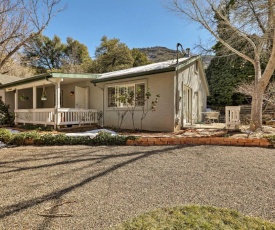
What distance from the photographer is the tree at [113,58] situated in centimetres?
2805

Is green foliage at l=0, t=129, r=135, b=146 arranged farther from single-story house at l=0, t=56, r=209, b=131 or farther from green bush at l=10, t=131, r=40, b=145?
single-story house at l=0, t=56, r=209, b=131

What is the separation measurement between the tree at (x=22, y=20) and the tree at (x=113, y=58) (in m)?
18.4

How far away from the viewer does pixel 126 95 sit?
1004 cm

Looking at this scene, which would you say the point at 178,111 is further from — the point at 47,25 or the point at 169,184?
the point at 47,25

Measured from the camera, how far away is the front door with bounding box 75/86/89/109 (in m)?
12.2

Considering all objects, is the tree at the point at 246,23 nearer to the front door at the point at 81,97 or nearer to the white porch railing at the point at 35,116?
the front door at the point at 81,97

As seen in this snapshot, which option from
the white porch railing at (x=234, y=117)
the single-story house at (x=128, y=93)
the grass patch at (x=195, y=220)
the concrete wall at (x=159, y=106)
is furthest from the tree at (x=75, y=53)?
the grass patch at (x=195, y=220)

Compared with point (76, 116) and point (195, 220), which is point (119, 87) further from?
point (195, 220)

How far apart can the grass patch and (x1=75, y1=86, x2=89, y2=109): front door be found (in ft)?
34.5

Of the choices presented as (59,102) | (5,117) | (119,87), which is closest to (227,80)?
(119,87)

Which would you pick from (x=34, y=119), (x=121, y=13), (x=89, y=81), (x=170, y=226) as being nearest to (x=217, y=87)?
(x=121, y=13)

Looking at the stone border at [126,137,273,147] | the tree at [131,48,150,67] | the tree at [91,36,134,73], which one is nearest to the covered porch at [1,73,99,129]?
the stone border at [126,137,273,147]

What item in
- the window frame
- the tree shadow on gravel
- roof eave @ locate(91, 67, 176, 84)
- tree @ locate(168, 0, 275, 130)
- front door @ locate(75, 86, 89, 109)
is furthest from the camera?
front door @ locate(75, 86, 89, 109)

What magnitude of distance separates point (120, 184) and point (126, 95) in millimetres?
6877
